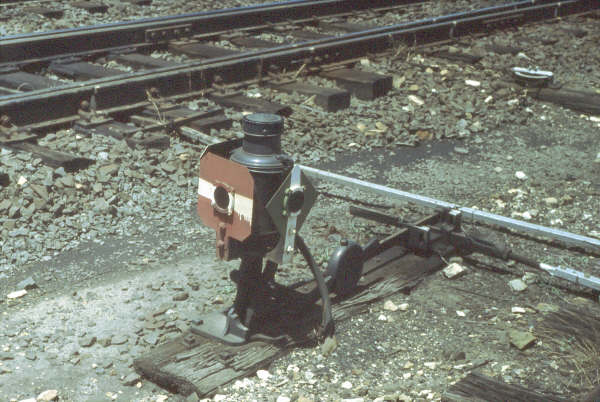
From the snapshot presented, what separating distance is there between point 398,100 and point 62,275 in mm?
4597

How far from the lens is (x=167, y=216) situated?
552cm

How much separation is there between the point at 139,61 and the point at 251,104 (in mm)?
1741

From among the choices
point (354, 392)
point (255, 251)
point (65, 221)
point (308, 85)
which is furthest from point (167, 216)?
point (308, 85)

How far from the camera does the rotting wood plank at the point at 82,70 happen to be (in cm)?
791

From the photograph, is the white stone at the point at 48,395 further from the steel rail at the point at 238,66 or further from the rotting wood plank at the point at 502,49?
the rotting wood plank at the point at 502,49

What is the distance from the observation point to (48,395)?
361cm

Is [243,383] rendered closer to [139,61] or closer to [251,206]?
[251,206]

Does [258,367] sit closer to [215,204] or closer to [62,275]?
[215,204]

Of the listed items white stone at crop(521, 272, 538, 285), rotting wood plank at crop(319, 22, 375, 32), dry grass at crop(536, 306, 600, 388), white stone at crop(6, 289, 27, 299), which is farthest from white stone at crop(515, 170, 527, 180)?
rotting wood plank at crop(319, 22, 375, 32)

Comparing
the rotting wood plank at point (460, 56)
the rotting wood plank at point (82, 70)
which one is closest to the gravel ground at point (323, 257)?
the rotting wood plank at point (82, 70)

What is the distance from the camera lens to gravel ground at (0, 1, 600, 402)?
12.6 feet

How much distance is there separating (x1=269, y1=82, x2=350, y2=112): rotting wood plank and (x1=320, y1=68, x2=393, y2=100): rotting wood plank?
34 centimetres

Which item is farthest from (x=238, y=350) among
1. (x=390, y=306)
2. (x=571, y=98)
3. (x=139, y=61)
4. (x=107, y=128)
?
(x=571, y=98)

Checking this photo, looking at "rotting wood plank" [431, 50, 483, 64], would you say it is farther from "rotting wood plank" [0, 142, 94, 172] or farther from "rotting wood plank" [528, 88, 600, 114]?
"rotting wood plank" [0, 142, 94, 172]
